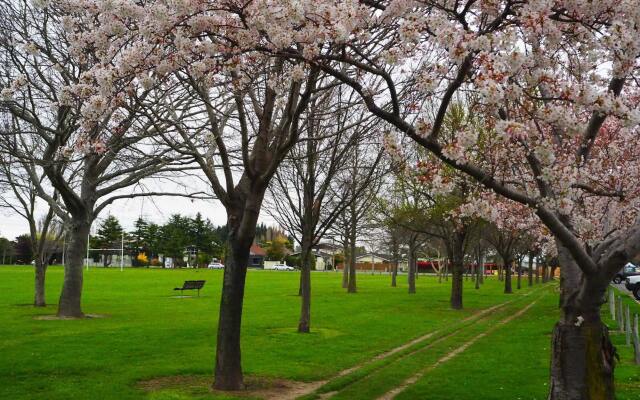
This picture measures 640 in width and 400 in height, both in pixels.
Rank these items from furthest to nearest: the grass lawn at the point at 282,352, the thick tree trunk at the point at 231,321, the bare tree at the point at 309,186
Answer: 1. the bare tree at the point at 309,186
2. the grass lawn at the point at 282,352
3. the thick tree trunk at the point at 231,321

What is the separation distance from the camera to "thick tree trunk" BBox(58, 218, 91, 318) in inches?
736

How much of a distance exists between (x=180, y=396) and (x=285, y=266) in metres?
98.7

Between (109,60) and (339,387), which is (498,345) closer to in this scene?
(339,387)

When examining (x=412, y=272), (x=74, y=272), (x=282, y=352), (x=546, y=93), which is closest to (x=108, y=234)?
(x=412, y=272)

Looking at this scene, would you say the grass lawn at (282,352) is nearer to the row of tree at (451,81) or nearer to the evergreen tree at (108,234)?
the row of tree at (451,81)

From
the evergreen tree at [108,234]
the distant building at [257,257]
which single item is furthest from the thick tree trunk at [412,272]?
the distant building at [257,257]

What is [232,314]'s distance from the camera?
30.0 feet

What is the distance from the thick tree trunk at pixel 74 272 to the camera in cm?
1870

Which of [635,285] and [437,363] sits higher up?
[635,285]

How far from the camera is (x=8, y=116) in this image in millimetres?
17797

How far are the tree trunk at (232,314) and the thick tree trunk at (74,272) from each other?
1129cm

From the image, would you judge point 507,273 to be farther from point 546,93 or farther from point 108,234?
point 108,234

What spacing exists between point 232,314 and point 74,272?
37.8ft

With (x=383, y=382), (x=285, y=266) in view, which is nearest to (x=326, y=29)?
(x=383, y=382)
